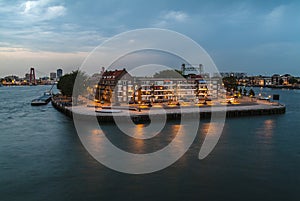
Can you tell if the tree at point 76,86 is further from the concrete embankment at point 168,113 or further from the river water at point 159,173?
the river water at point 159,173

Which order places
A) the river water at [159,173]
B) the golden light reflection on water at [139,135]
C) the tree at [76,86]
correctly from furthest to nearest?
1. the tree at [76,86]
2. the golden light reflection on water at [139,135]
3. the river water at [159,173]

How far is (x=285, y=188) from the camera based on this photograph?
20.8ft

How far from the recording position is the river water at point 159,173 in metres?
6.11

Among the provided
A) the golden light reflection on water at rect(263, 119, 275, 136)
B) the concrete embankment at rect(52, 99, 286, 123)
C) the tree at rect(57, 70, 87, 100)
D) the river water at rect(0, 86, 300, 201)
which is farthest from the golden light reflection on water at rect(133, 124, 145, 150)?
the tree at rect(57, 70, 87, 100)

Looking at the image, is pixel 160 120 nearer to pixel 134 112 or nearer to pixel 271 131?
pixel 134 112

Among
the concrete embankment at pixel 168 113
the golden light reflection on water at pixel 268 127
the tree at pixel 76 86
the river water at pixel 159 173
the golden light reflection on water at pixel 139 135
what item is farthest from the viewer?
the tree at pixel 76 86

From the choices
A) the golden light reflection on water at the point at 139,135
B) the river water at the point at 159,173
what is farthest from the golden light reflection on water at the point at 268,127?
the golden light reflection on water at the point at 139,135

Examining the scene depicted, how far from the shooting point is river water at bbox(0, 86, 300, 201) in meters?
6.11

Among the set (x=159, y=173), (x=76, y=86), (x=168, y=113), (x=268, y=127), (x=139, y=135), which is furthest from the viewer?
(x=76, y=86)

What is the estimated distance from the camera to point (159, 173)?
732 centimetres

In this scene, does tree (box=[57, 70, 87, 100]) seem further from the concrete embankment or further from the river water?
the river water

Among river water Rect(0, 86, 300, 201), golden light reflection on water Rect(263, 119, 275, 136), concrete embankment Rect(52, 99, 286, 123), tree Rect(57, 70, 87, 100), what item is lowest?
river water Rect(0, 86, 300, 201)

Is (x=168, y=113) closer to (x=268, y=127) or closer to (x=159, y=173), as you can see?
(x=268, y=127)

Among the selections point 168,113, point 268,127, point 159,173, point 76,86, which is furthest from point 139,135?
point 76,86
